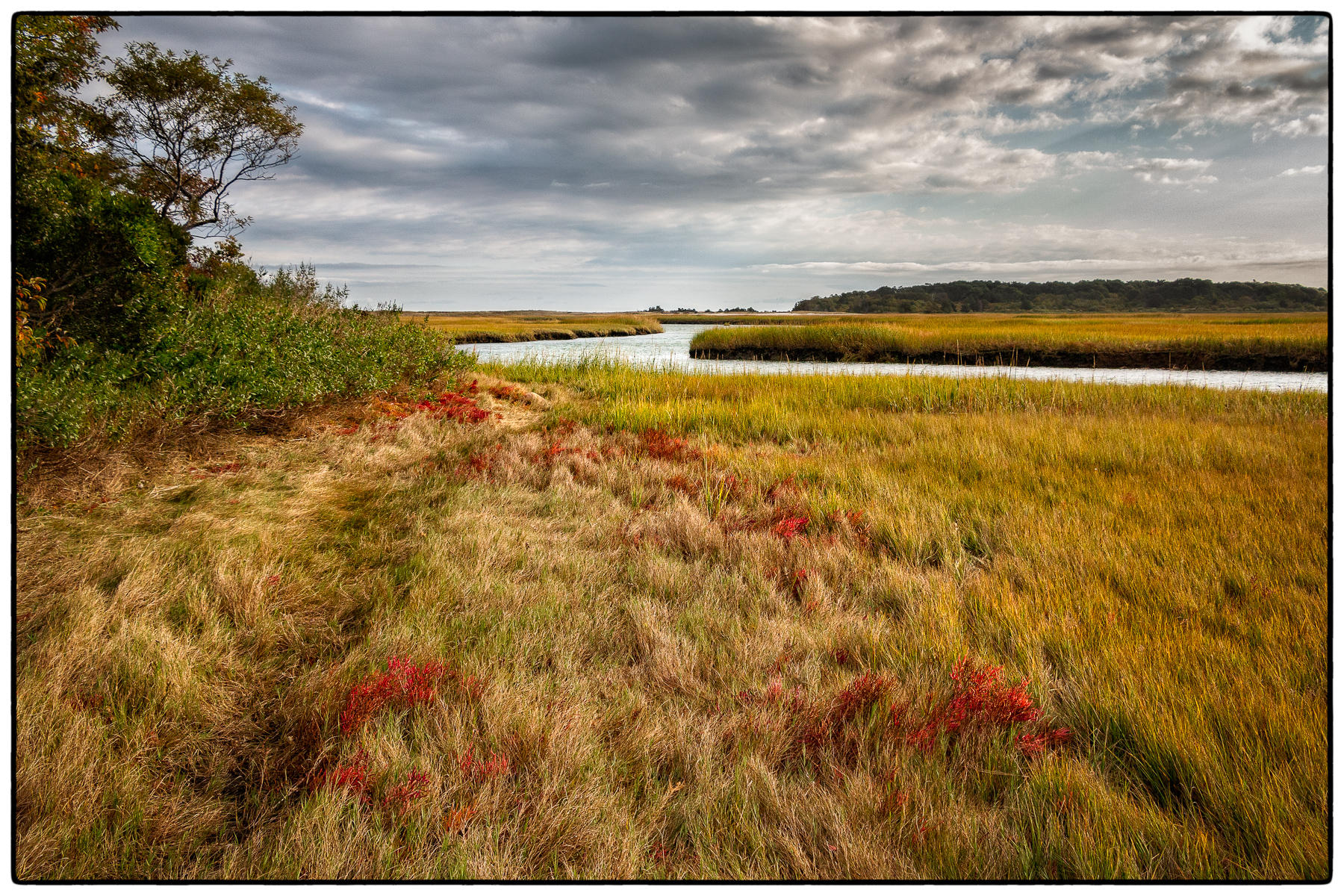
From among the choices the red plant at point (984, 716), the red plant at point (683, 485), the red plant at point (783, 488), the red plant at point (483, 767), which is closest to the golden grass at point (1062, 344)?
the red plant at point (783, 488)

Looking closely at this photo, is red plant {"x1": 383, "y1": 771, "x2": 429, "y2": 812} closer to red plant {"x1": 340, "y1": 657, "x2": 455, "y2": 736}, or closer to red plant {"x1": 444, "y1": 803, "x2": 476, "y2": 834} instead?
red plant {"x1": 444, "y1": 803, "x2": 476, "y2": 834}

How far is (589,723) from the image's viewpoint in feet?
7.85

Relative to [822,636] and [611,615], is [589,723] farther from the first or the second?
[822,636]

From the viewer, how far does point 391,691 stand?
2559 millimetres

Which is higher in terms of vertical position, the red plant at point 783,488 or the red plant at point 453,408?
the red plant at point 453,408

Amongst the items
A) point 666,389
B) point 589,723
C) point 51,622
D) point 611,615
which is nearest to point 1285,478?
point 611,615

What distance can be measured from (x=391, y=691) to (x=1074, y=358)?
3878 cm

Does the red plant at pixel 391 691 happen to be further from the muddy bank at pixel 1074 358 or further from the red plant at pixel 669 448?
the muddy bank at pixel 1074 358

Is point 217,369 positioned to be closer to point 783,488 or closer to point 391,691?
point 391,691

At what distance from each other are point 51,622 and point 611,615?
3.10 meters

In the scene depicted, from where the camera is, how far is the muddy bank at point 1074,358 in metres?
25.7

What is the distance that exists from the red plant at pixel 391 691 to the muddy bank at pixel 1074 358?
2424 centimetres

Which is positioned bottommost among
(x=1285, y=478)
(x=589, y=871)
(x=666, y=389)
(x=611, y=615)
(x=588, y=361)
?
(x=589, y=871)

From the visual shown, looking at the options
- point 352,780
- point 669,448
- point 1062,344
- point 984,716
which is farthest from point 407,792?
point 1062,344
